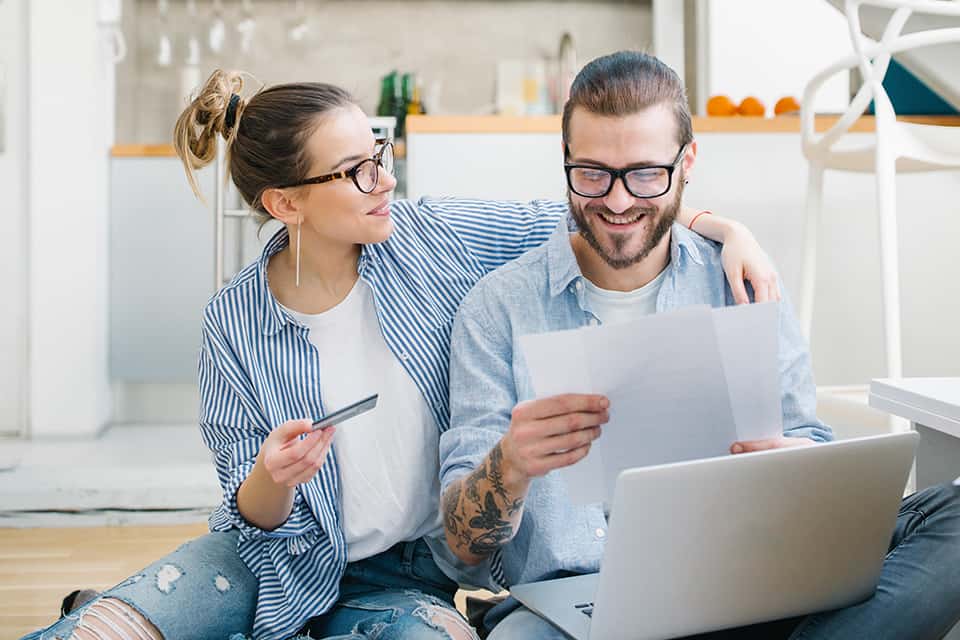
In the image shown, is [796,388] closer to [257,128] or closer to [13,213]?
[257,128]

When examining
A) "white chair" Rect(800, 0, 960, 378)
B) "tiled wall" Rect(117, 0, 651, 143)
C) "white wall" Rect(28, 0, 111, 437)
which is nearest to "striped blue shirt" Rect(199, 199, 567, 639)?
"white chair" Rect(800, 0, 960, 378)

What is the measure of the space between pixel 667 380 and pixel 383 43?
3.90 meters

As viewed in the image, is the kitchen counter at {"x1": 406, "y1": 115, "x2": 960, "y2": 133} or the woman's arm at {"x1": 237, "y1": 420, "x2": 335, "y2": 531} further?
the kitchen counter at {"x1": 406, "y1": 115, "x2": 960, "y2": 133}

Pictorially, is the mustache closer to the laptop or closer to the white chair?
the laptop

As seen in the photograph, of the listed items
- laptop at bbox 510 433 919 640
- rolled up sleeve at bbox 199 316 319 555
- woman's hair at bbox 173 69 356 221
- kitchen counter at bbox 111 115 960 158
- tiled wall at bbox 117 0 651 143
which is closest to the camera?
laptop at bbox 510 433 919 640

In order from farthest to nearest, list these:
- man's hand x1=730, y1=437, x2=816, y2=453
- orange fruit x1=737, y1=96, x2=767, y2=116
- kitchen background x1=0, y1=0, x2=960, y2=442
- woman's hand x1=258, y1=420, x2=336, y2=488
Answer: orange fruit x1=737, y1=96, x2=767, y2=116
kitchen background x1=0, y1=0, x2=960, y2=442
woman's hand x1=258, y1=420, x2=336, y2=488
man's hand x1=730, y1=437, x2=816, y2=453

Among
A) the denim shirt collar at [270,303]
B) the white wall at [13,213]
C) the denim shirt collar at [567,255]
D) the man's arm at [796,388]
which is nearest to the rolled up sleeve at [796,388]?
the man's arm at [796,388]

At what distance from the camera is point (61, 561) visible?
108 inches

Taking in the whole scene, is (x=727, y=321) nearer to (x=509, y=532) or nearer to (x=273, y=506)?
(x=509, y=532)

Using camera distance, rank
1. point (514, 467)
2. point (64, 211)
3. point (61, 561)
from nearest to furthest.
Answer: point (514, 467), point (61, 561), point (64, 211)

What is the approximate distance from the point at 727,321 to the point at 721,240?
1.73 feet

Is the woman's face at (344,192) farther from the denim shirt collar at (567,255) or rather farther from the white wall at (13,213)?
the white wall at (13,213)

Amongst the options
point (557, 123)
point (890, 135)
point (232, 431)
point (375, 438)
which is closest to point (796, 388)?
point (375, 438)

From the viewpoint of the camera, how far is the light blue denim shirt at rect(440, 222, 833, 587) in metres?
1.42
